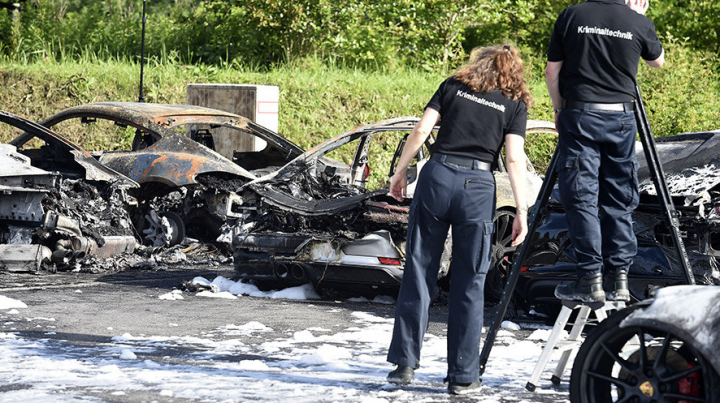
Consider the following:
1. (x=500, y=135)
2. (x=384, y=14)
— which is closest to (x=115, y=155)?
(x=500, y=135)

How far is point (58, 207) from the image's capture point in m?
9.58

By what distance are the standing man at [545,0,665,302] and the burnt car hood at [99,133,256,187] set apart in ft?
20.5

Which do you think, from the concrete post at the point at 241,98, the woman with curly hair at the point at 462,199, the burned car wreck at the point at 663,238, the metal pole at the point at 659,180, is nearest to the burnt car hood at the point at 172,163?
the burned car wreck at the point at 663,238

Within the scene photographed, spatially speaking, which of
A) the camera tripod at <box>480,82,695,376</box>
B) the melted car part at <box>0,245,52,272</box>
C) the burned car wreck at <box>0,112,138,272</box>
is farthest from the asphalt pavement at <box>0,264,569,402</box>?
the camera tripod at <box>480,82,695,376</box>

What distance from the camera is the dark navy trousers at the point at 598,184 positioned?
442cm

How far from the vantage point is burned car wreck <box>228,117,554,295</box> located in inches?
314

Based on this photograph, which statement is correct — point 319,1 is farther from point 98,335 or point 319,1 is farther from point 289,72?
point 98,335

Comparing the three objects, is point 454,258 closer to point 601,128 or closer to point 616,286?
point 616,286

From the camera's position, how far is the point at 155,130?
10.7m

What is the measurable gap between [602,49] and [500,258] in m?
3.64

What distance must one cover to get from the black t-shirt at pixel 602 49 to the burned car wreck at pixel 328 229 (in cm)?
348

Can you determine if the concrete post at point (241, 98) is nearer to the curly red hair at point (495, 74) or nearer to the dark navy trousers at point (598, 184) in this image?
the curly red hair at point (495, 74)

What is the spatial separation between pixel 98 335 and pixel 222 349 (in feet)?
3.09

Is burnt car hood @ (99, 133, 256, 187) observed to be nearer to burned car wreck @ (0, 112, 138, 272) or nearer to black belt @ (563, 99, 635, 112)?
burned car wreck @ (0, 112, 138, 272)
